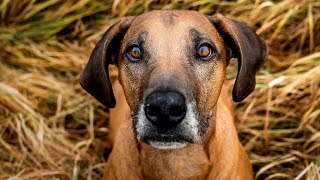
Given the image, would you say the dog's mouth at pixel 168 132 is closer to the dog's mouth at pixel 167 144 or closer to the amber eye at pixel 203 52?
the dog's mouth at pixel 167 144

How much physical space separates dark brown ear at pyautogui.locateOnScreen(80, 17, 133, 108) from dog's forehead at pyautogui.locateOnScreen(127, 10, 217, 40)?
6.3 inches

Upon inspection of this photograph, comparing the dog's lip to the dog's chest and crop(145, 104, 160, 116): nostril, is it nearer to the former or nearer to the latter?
crop(145, 104, 160, 116): nostril

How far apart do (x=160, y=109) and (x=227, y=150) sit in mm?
832

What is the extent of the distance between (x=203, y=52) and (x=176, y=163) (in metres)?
0.73

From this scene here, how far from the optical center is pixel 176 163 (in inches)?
159

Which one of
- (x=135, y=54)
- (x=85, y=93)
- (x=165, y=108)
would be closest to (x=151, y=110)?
(x=165, y=108)

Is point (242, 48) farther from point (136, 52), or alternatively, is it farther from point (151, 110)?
point (151, 110)

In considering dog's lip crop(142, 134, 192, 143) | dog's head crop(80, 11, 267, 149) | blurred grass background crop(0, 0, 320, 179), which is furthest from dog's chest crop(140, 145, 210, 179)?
blurred grass background crop(0, 0, 320, 179)

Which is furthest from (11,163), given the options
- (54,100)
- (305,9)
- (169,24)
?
(305,9)

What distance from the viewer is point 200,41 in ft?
12.4

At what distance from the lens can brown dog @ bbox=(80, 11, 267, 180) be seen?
3.57 m

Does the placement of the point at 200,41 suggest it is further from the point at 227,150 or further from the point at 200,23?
the point at 227,150

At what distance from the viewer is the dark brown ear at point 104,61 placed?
13.2 feet

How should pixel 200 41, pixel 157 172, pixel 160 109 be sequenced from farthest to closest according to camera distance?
pixel 157 172, pixel 200 41, pixel 160 109
